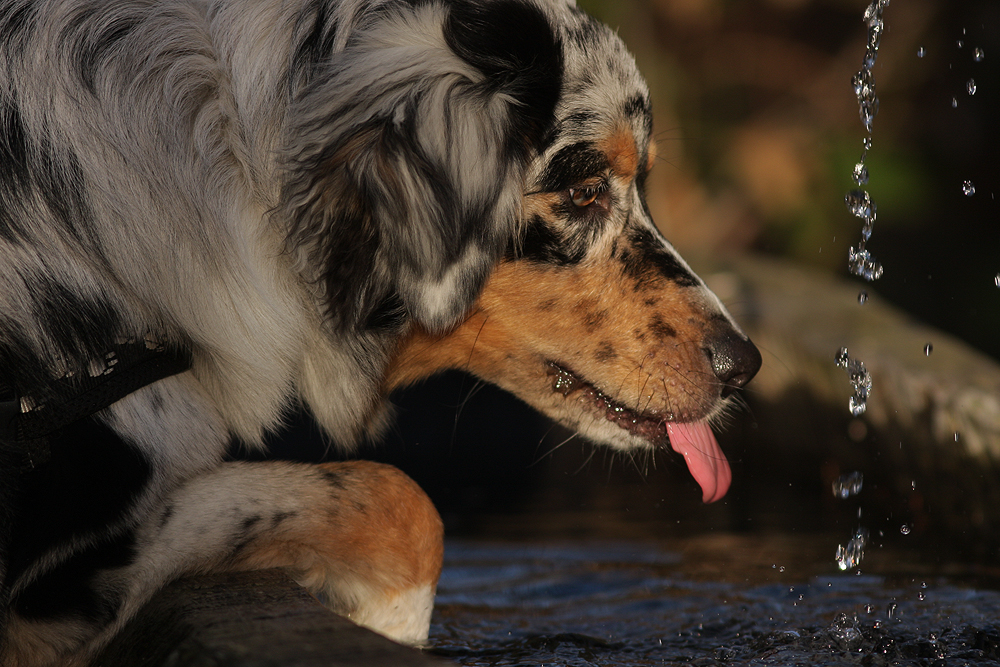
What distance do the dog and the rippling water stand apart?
58cm

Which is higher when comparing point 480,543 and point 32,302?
point 32,302

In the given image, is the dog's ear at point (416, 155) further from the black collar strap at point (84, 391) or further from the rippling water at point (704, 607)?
the rippling water at point (704, 607)

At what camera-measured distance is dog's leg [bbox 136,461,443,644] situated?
6.77ft

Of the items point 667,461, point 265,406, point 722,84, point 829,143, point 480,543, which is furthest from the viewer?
point 722,84

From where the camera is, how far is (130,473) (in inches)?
78.7

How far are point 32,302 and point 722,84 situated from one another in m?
7.01

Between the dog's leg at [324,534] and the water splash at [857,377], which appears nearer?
the dog's leg at [324,534]

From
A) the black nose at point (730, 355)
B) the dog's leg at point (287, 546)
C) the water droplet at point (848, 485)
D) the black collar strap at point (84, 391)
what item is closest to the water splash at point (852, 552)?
the water droplet at point (848, 485)

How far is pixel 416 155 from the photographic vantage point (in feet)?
6.98

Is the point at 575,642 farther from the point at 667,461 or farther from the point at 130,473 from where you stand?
the point at 667,461

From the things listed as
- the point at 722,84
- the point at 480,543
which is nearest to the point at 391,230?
the point at 480,543

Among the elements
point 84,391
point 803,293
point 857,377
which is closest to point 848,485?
point 857,377

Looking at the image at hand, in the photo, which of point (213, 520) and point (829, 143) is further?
point (829, 143)

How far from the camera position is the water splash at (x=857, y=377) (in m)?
3.75
